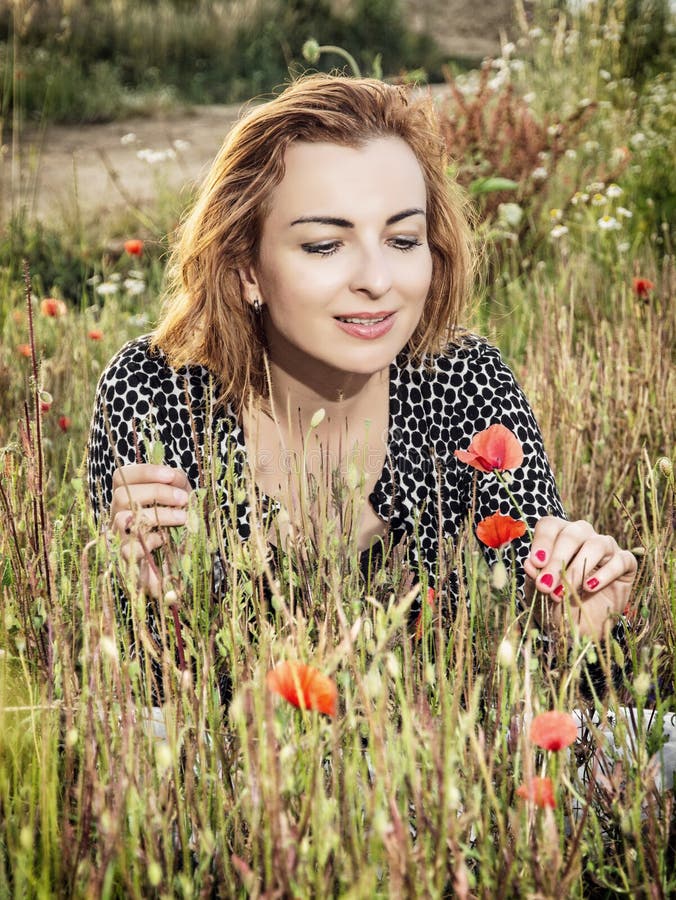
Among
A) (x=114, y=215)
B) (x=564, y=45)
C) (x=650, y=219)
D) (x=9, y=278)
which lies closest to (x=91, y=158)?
(x=114, y=215)

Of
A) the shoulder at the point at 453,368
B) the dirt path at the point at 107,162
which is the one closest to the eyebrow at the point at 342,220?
the shoulder at the point at 453,368

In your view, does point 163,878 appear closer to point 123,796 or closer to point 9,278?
point 123,796

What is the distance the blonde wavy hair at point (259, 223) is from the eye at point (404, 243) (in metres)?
0.21

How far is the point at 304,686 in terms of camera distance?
0.99 metres

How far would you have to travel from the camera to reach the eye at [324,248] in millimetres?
2062

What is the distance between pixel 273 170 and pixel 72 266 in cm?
347

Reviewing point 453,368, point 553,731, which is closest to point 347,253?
point 453,368

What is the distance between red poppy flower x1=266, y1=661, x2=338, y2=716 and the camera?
964mm

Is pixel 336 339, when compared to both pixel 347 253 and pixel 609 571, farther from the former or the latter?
pixel 609 571

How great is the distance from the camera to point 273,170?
2.16m

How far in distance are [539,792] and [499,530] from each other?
1.76 feet

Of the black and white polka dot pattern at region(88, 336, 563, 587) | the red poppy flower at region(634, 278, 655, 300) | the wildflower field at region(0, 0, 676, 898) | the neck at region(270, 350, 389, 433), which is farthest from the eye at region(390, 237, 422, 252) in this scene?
the red poppy flower at region(634, 278, 655, 300)

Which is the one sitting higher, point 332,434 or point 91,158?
point 91,158

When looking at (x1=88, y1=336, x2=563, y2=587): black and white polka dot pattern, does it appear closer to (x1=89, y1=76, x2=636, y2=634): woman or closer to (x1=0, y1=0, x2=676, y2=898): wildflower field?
(x1=89, y1=76, x2=636, y2=634): woman
